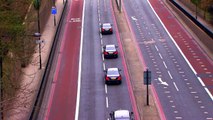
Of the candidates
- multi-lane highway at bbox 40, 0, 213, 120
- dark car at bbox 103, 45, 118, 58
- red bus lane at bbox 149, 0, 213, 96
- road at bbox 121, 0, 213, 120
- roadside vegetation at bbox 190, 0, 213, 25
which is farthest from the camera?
roadside vegetation at bbox 190, 0, 213, 25

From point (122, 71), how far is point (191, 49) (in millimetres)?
11452

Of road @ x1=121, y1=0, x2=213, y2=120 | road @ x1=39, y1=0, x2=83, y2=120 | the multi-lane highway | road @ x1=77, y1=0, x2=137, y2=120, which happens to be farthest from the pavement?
road @ x1=39, y1=0, x2=83, y2=120

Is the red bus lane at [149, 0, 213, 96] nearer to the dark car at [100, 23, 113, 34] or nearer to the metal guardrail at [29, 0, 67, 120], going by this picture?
the dark car at [100, 23, 113, 34]

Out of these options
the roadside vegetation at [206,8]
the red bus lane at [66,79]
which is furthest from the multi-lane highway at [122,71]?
the roadside vegetation at [206,8]

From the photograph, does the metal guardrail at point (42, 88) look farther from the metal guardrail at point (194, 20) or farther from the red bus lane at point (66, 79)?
the metal guardrail at point (194, 20)

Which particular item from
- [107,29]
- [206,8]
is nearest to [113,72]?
[107,29]

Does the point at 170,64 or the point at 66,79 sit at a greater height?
the point at 66,79

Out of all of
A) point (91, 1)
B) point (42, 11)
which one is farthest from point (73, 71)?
point (91, 1)

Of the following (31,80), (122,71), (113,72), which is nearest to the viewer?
(31,80)

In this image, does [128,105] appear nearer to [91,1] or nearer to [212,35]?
[212,35]

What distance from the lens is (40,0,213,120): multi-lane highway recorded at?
4078cm

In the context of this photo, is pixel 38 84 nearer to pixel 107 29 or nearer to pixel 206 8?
pixel 107 29

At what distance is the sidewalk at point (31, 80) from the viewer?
3787cm

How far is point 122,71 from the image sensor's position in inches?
1994
